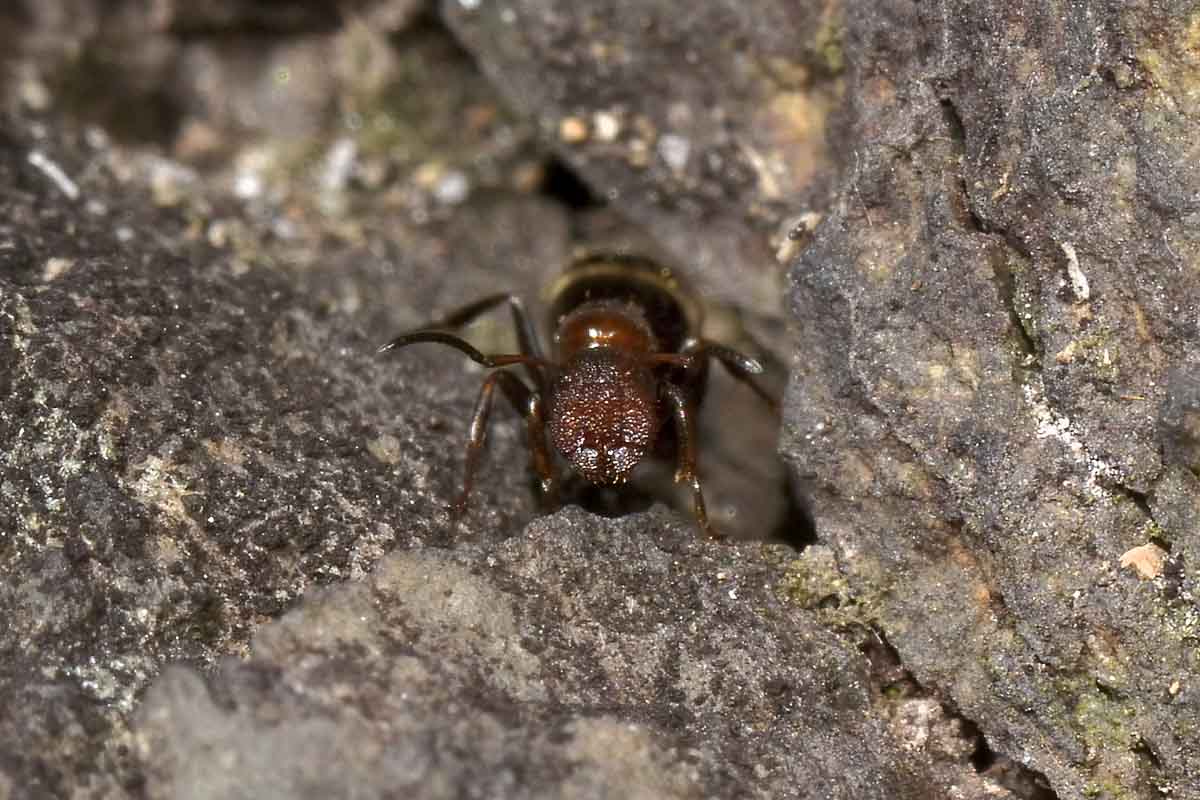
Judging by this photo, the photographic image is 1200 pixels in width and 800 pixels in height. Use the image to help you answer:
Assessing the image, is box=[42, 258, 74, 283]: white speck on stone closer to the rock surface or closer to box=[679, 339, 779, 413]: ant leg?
the rock surface

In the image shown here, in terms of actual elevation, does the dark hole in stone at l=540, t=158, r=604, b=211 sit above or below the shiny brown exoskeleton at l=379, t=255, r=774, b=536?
below

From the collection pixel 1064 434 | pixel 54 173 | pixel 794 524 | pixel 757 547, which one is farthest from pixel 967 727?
pixel 54 173

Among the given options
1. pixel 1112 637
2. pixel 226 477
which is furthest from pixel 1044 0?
pixel 226 477

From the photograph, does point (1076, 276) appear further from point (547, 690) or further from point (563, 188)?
point (563, 188)

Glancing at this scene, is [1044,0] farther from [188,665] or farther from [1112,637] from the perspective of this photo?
[188,665]

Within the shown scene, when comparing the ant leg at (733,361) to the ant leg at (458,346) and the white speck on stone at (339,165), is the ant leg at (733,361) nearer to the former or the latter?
the ant leg at (458,346)

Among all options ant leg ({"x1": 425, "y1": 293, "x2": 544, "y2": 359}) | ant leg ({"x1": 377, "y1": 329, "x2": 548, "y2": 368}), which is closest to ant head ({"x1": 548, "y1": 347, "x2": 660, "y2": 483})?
ant leg ({"x1": 377, "y1": 329, "x2": 548, "y2": 368})
